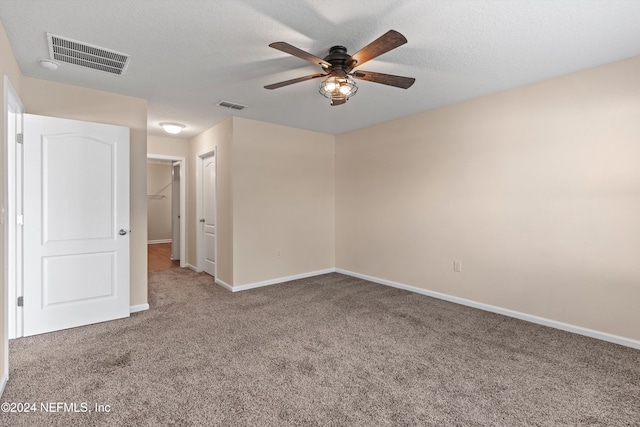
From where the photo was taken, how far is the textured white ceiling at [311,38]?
76.9 inches

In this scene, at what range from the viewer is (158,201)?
9375mm

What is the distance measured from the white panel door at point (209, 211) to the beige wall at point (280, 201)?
83 centimetres

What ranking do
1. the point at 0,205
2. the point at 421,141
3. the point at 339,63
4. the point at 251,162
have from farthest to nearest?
the point at 251,162
the point at 421,141
the point at 339,63
the point at 0,205

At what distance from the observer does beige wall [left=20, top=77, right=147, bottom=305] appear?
9.87ft

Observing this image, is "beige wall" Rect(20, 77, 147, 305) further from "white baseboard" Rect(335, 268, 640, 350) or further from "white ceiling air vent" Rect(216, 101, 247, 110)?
"white baseboard" Rect(335, 268, 640, 350)

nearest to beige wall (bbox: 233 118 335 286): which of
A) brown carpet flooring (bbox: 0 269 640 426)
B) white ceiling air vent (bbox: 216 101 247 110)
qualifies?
white ceiling air vent (bbox: 216 101 247 110)

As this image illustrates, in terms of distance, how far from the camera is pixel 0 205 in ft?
6.73

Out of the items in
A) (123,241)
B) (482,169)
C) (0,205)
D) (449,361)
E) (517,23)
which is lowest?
(449,361)

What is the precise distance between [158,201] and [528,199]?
9518mm

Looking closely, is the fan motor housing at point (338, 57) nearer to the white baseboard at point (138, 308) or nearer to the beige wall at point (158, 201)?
the white baseboard at point (138, 308)

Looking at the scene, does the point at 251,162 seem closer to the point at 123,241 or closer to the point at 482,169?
the point at 123,241

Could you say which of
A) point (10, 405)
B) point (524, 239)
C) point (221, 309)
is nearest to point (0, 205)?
point (10, 405)

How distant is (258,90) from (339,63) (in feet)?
4.33

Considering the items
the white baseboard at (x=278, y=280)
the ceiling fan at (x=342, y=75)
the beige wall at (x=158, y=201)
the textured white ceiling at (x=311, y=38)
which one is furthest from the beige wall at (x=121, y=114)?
the beige wall at (x=158, y=201)
